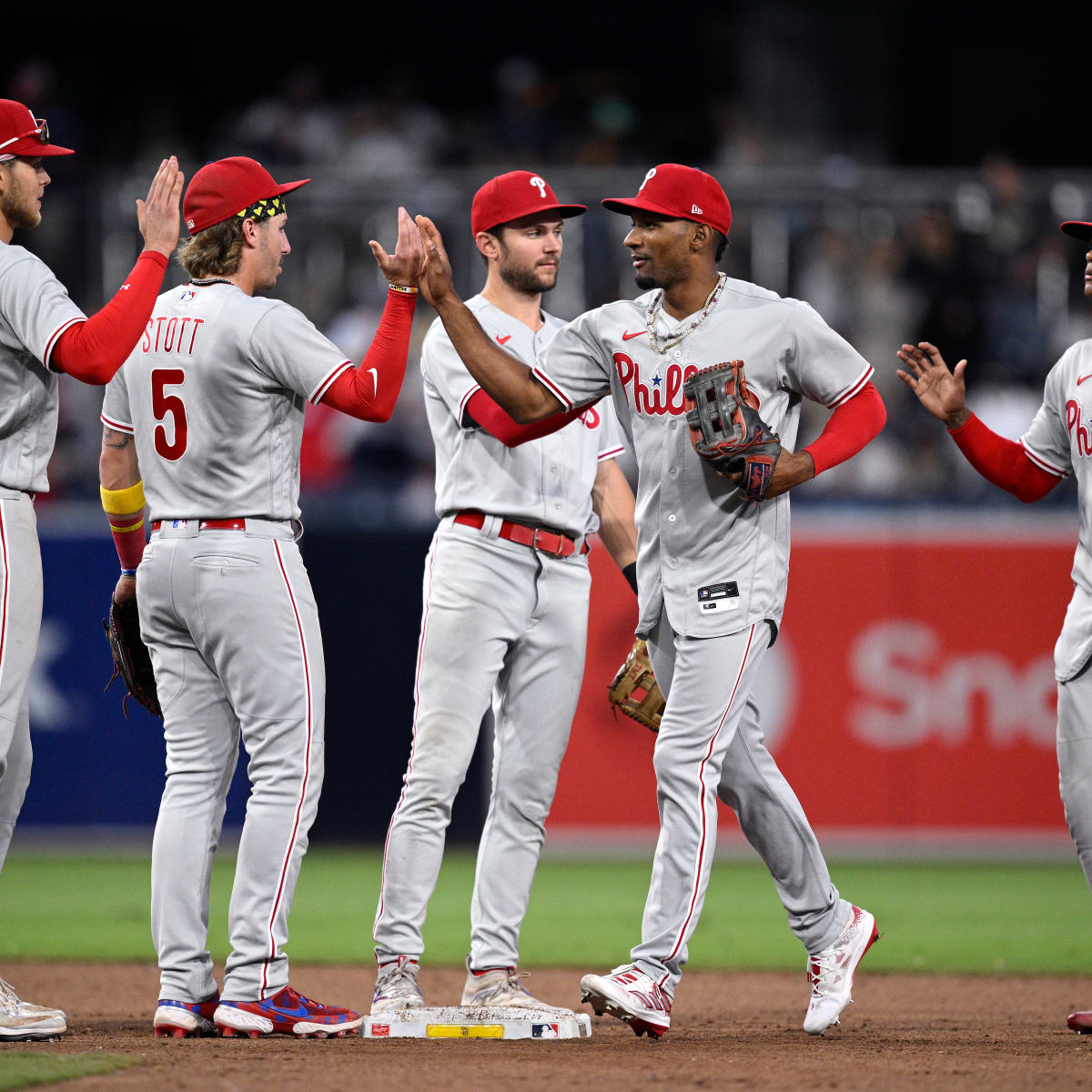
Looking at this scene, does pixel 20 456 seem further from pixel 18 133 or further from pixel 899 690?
pixel 899 690

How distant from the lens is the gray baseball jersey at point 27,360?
4285 millimetres

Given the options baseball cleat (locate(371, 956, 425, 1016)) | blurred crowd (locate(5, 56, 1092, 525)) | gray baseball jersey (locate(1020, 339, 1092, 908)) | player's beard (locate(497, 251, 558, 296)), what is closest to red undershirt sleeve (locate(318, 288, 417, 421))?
player's beard (locate(497, 251, 558, 296))

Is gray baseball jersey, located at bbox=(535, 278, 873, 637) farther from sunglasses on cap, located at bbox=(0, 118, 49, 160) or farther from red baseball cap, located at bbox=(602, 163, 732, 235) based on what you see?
sunglasses on cap, located at bbox=(0, 118, 49, 160)

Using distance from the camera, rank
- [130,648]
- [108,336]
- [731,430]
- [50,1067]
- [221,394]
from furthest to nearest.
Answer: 1. [130,648]
2. [221,394]
3. [731,430]
4. [108,336]
5. [50,1067]

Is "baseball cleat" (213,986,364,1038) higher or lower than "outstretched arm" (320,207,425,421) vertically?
lower

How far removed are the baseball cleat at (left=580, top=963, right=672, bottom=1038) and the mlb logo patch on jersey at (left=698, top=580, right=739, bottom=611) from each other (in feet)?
3.31

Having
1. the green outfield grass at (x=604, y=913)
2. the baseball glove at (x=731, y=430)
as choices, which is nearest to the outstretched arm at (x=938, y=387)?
the baseball glove at (x=731, y=430)

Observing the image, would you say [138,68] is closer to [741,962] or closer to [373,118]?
[373,118]

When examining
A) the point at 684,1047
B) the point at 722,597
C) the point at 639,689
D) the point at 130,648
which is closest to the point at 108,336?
the point at 130,648

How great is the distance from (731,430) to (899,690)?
5.78 m

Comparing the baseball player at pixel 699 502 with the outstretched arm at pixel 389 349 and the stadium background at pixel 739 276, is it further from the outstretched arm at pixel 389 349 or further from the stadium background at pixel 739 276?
the stadium background at pixel 739 276

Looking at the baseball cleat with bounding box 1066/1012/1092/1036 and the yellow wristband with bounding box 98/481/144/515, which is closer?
the baseball cleat with bounding box 1066/1012/1092/1036

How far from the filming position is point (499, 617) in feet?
16.0

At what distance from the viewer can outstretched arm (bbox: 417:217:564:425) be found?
4.59 meters
